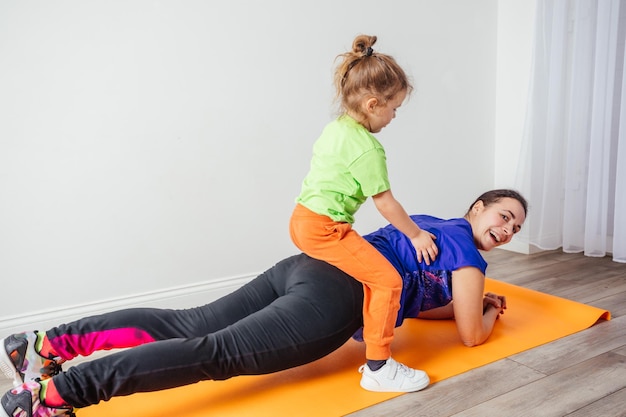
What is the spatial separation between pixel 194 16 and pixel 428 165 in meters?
1.49

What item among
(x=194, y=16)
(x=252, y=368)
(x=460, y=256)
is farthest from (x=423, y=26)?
(x=252, y=368)

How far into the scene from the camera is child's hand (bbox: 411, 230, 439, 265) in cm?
162

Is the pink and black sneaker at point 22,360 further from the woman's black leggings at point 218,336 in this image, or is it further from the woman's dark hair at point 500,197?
the woman's dark hair at point 500,197

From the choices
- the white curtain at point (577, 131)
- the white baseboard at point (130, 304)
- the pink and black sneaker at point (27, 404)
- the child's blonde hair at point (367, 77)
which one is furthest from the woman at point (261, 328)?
the white curtain at point (577, 131)

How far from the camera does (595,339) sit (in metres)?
1.77

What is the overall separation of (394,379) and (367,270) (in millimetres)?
311

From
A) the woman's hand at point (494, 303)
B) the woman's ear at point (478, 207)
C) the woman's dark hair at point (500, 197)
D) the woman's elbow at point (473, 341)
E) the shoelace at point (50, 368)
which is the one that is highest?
the woman's dark hair at point (500, 197)

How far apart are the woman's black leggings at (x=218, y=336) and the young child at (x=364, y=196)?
6 centimetres

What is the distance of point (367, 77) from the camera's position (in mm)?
1520

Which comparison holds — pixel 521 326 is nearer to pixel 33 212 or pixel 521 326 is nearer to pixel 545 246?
pixel 545 246

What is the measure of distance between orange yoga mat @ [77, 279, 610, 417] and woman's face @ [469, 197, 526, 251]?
1.12 ft

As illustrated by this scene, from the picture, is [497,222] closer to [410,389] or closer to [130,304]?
[410,389]

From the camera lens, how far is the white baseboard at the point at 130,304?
6.79 ft

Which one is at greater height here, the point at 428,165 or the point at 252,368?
the point at 428,165
